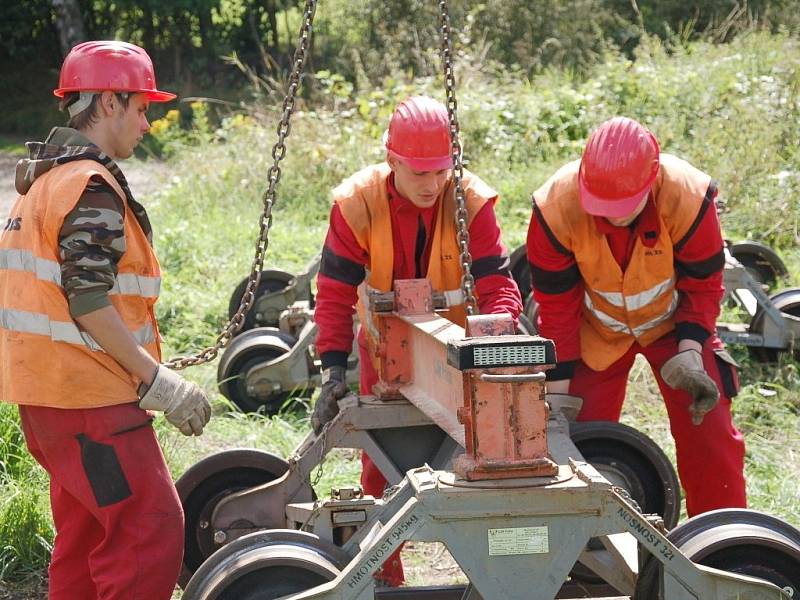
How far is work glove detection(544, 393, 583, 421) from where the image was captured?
4.62 meters

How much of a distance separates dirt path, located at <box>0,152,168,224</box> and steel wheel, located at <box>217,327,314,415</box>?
577cm

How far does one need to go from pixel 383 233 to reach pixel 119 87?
123 centimetres

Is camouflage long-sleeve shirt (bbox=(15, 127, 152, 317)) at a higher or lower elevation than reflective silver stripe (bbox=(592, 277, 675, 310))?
higher

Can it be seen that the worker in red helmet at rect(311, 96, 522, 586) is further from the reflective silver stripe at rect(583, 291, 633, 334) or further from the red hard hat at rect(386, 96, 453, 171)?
the reflective silver stripe at rect(583, 291, 633, 334)

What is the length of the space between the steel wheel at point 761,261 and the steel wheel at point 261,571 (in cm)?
500

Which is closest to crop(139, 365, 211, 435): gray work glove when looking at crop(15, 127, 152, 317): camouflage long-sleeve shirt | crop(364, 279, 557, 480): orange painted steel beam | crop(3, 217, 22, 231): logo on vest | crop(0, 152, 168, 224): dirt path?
crop(15, 127, 152, 317): camouflage long-sleeve shirt

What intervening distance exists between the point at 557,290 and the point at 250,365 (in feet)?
9.15

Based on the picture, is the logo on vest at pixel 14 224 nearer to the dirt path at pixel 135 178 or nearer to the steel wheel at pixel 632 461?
the steel wheel at pixel 632 461

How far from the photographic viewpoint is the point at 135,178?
1398 centimetres

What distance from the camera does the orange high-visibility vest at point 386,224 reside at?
14.3ft

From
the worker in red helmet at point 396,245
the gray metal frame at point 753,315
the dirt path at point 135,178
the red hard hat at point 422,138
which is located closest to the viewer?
the red hard hat at point 422,138

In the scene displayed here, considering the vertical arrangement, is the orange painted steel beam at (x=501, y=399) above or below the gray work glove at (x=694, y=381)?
above

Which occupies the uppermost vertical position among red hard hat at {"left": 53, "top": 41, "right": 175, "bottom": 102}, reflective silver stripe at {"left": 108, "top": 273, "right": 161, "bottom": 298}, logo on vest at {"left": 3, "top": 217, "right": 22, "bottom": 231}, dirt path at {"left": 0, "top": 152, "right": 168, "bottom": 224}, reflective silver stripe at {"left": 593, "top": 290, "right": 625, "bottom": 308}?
red hard hat at {"left": 53, "top": 41, "right": 175, "bottom": 102}

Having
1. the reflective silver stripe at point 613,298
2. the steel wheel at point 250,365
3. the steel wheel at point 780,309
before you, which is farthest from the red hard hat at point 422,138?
the steel wheel at point 780,309
